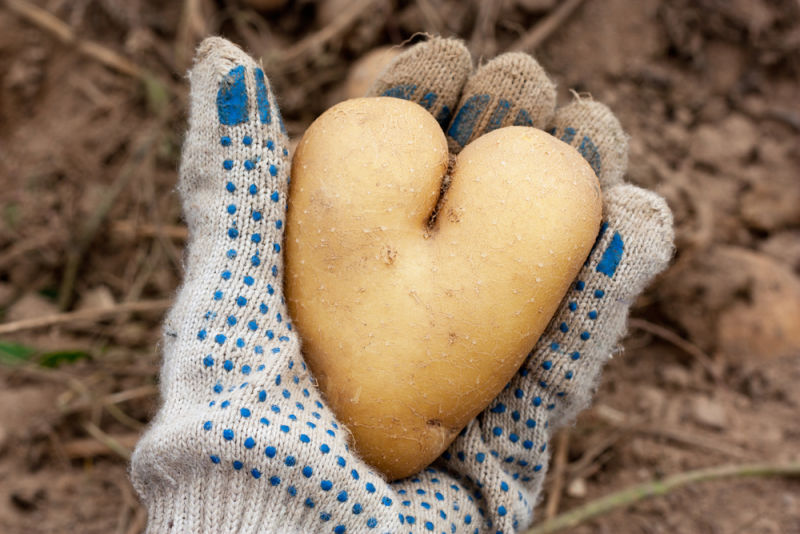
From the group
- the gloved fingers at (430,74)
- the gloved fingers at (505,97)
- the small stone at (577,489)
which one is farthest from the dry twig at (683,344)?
the gloved fingers at (430,74)

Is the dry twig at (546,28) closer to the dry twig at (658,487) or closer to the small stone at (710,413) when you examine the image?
the small stone at (710,413)

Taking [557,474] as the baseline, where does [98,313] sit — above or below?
above

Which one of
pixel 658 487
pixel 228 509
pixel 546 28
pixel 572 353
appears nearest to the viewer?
pixel 228 509

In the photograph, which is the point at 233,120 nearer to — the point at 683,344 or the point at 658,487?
the point at 658,487

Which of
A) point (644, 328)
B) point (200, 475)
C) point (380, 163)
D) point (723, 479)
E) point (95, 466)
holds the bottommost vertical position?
point (723, 479)

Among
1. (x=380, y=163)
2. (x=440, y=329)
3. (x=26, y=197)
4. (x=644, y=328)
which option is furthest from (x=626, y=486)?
(x=26, y=197)

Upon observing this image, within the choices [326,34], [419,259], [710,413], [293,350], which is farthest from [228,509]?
[326,34]

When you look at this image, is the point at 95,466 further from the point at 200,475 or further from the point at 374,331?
the point at 374,331
